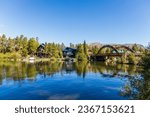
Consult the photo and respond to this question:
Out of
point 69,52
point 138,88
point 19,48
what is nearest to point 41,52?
point 19,48

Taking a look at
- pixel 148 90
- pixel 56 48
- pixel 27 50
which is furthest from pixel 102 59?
pixel 148 90

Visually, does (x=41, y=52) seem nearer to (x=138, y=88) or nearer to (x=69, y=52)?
(x=69, y=52)

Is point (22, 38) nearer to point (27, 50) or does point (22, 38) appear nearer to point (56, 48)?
point (27, 50)

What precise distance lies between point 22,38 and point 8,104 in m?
88.7

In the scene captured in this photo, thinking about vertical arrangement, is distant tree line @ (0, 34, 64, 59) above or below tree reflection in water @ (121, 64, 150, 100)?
above

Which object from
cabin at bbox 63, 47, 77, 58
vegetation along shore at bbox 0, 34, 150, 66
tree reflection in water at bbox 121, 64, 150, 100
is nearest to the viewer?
tree reflection in water at bbox 121, 64, 150, 100

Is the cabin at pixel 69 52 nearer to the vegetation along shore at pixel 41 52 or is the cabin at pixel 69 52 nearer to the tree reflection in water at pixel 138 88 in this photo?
the vegetation along shore at pixel 41 52

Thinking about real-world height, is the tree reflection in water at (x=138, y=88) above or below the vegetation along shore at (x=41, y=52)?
below

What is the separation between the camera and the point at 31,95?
22.1 m

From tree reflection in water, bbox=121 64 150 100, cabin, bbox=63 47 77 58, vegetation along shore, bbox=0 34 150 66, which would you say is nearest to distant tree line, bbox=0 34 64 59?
vegetation along shore, bbox=0 34 150 66

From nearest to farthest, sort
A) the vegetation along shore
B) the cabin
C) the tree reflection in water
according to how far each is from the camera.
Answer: the tree reflection in water, the vegetation along shore, the cabin

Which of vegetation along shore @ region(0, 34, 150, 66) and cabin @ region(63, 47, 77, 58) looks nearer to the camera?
vegetation along shore @ region(0, 34, 150, 66)

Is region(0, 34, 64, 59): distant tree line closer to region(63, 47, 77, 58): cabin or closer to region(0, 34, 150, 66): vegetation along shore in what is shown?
region(0, 34, 150, 66): vegetation along shore

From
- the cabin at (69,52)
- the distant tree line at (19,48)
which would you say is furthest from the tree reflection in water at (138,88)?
the cabin at (69,52)
